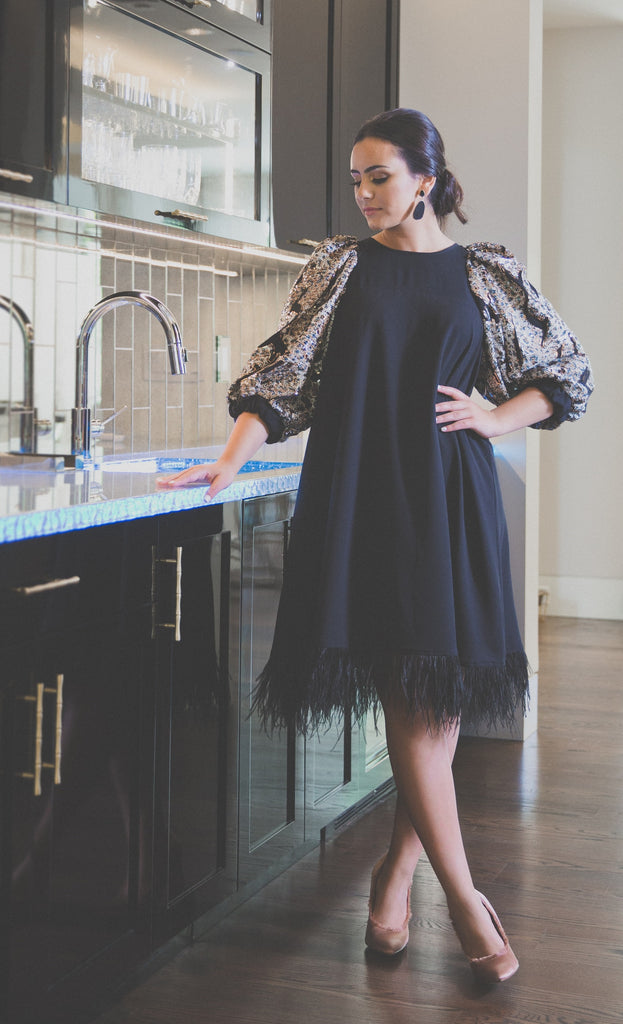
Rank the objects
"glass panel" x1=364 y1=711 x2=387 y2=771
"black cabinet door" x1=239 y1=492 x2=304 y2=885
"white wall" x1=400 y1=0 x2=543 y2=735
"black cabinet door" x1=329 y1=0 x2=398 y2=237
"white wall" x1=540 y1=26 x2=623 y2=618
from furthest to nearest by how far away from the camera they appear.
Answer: "white wall" x1=540 y1=26 x2=623 y2=618, "white wall" x1=400 y1=0 x2=543 y2=735, "black cabinet door" x1=329 y1=0 x2=398 y2=237, "glass panel" x1=364 y1=711 x2=387 y2=771, "black cabinet door" x1=239 y1=492 x2=304 y2=885

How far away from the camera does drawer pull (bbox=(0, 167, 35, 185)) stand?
2021mm

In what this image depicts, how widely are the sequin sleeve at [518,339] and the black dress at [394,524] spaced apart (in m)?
0.04

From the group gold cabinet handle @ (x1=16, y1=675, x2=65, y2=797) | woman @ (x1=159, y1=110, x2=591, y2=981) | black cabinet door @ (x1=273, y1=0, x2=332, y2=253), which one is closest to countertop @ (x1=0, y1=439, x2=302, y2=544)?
woman @ (x1=159, y1=110, x2=591, y2=981)

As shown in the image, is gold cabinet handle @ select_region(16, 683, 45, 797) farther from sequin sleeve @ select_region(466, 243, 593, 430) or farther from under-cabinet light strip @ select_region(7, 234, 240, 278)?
under-cabinet light strip @ select_region(7, 234, 240, 278)

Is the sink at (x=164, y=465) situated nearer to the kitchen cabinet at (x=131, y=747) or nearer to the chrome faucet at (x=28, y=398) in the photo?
the chrome faucet at (x=28, y=398)

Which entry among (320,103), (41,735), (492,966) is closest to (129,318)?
(320,103)

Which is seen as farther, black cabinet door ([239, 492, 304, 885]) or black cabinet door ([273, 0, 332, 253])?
black cabinet door ([273, 0, 332, 253])

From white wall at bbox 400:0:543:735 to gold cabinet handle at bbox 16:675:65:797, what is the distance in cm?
229

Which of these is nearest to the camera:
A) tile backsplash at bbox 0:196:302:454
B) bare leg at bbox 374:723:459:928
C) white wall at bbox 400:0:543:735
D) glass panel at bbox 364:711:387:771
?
bare leg at bbox 374:723:459:928

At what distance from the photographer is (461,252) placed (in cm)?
206

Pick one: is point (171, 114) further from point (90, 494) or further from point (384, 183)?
point (90, 494)

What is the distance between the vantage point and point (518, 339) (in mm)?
2053

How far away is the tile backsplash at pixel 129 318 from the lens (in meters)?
2.55

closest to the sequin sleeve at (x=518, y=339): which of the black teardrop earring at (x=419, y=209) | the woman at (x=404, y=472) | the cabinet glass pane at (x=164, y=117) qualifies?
the woman at (x=404, y=472)
